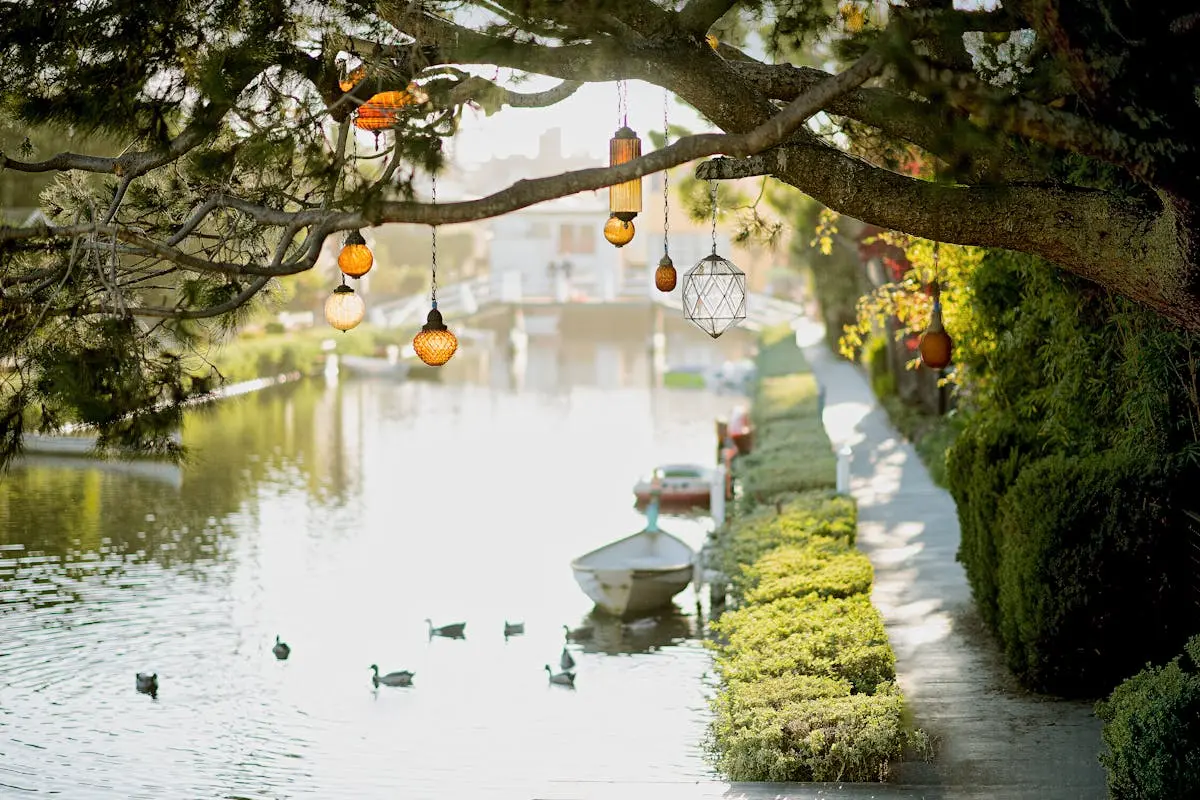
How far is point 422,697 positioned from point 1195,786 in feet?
26.1

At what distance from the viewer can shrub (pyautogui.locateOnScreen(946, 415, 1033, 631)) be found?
1273cm

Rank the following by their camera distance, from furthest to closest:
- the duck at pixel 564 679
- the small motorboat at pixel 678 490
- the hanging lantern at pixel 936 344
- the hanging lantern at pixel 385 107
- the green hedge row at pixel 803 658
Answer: the small motorboat at pixel 678 490
the duck at pixel 564 679
the hanging lantern at pixel 936 344
the green hedge row at pixel 803 658
the hanging lantern at pixel 385 107

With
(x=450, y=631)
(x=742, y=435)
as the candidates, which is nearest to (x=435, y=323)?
(x=450, y=631)

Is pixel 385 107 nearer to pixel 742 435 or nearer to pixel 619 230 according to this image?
pixel 619 230

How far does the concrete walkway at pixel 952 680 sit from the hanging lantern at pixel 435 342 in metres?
3.93

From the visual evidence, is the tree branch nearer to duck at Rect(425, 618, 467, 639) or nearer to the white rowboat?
duck at Rect(425, 618, 467, 639)

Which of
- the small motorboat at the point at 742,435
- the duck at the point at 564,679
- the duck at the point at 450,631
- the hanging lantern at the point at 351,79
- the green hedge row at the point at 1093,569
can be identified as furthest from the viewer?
the small motorboat at the point at 742,435

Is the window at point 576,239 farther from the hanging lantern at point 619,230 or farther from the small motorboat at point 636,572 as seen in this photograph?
the hanging lantern at point 619,230

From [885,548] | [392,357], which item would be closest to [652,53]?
[885,548]

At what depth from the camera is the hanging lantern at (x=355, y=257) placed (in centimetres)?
969

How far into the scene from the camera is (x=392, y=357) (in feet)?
157

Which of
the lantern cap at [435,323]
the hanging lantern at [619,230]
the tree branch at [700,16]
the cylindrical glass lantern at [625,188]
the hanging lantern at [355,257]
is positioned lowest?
the lantern cap at [435,323]

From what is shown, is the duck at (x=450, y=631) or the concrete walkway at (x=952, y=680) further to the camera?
the duck at (x=450, y=631)

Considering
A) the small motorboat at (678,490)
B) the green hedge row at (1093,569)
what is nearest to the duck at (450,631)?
the green hedge row at (1093,569)
